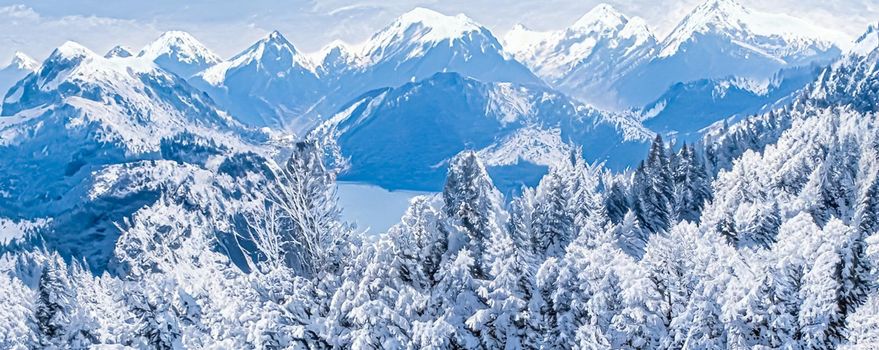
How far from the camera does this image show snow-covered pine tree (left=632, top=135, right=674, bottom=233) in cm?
7200

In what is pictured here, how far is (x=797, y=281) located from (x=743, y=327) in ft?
9.07

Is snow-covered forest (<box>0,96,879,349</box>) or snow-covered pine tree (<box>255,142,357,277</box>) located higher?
snow-covered pine tree (<box>255,142,357,277</box>)

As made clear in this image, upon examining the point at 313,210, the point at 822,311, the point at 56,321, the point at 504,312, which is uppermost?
the point at 313,210

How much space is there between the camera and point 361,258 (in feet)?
107

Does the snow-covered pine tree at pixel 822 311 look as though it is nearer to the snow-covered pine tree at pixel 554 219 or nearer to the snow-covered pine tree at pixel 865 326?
the snow-covered pine tree at pixel 865 326

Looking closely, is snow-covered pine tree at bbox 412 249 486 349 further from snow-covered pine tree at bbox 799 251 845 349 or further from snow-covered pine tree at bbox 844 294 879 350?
snow-covered pine tree at bbox 844 294 879 350

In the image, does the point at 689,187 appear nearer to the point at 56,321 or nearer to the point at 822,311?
the point at 822,311

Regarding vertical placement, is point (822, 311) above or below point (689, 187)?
below

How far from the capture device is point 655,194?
7569cm

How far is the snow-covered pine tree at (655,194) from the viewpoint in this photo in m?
72.0

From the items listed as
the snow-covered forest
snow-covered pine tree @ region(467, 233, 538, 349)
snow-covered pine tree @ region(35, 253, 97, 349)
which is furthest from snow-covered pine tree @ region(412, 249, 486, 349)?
snow-covered pine tree @ region(35, 253, 97, 349)

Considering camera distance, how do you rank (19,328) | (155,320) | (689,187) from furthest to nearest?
(689,187)
(19,328)
(155,320)

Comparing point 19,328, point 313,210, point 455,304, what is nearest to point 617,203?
point 313,210

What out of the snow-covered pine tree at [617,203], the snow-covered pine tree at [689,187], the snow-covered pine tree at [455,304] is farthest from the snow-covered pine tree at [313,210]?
the snow-covered pine tree at [617,203]
